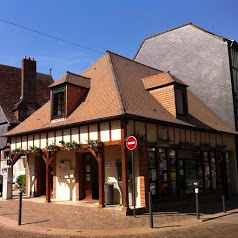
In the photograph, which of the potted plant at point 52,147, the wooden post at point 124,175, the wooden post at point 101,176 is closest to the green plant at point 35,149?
the potted plant at point 52,147

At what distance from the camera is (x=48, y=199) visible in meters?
13.8

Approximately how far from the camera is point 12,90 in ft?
85.3

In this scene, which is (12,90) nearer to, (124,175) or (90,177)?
(90,177)

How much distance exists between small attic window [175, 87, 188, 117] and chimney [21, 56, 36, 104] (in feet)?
44.6

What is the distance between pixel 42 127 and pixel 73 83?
2.50 meters

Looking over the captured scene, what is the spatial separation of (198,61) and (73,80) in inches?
378

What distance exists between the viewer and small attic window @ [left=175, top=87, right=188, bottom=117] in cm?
1426

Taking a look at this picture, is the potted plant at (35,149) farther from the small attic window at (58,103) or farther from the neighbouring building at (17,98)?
the neighbouring building at (17,98)

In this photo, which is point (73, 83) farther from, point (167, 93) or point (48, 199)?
point (48, 199)

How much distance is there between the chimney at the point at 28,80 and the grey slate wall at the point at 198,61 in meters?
8.52

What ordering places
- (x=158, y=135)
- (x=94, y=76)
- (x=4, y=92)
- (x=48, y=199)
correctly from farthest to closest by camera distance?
(x=4, y=92), (x=94, y=76), (x=48, y=199), (x=158, y=135)

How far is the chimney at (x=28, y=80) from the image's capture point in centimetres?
2364

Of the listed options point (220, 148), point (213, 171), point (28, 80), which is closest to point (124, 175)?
point (213, 171)

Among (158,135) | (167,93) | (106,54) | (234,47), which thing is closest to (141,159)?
(158,135)
